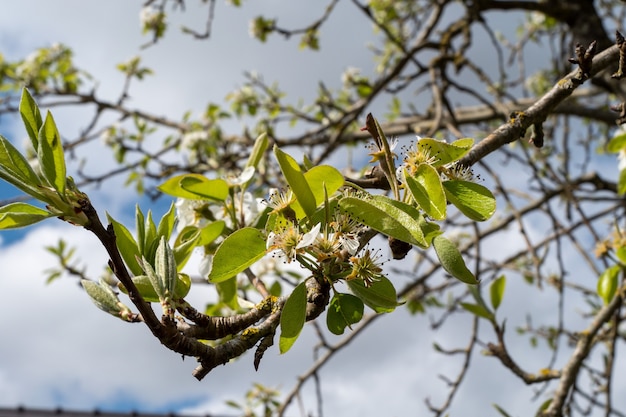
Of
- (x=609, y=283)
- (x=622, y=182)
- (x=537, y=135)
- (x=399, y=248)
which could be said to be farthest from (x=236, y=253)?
(x=609, y=283)

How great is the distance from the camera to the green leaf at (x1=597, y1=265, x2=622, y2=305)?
1.75 m

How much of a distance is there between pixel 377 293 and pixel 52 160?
41 cm

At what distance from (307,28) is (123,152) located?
156cm

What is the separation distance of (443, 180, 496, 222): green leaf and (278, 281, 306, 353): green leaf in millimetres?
236

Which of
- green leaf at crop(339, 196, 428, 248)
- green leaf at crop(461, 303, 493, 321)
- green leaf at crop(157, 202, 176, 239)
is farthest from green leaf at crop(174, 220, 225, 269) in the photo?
green leaf at crop(461, 303, 493, 321)

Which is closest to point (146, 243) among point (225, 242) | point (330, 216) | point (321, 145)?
point (225, 242)

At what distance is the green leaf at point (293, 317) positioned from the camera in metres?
0.77

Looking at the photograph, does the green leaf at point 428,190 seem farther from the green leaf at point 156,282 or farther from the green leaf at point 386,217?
the green leaf at point 156,282

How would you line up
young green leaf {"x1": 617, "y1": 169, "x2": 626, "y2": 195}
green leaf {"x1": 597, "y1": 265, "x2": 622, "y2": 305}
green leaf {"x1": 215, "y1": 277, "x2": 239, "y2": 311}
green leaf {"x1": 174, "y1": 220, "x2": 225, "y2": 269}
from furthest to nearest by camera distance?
A: green leaf {"x1": 597, "y1": 265, "x2": 622, "y2": 305} < young green leaf {"x1": 617, "y1": 169, "x2": 626, "y2": 195} < green leaf {"x1": 215, "y1": 277, "x2": 239, "y2": 311} < green leaf {"x1": 174, "y1": 220, "x2": 225, "y2": 269}

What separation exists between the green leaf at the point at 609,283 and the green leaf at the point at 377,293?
119 cm

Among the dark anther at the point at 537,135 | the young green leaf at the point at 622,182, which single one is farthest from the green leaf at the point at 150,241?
the young green leaf at the point at 622,182

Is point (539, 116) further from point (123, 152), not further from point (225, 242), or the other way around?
point (123, 152)

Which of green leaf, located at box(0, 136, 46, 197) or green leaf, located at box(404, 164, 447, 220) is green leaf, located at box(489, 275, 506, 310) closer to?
green leaf, located at box(404, 164, 447, 220)

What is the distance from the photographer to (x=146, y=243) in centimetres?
84
